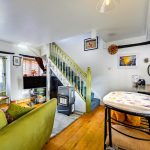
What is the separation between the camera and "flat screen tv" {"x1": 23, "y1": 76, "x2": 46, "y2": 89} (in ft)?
13.1

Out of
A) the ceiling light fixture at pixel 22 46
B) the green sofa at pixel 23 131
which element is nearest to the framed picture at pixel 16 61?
the ceiling light fixture at pixel 22 46

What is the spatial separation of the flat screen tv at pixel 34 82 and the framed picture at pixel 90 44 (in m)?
2.14

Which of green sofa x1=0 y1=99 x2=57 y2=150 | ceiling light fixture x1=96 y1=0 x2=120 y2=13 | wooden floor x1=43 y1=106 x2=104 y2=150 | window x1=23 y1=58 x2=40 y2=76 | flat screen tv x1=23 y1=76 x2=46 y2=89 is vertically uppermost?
ceiling light fixture x1=96 y1=0 x2=120 y2=13

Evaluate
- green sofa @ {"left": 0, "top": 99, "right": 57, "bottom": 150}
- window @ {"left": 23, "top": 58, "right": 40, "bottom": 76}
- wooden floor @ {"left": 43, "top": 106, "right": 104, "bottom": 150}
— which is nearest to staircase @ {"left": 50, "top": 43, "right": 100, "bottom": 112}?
wooden floor @ {"left": 43, "top": 106, "right": 104, "bottom": 150}

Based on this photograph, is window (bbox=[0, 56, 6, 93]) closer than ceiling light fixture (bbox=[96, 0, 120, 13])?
No

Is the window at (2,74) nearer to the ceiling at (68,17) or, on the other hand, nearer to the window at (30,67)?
Result: the window at (30,67)

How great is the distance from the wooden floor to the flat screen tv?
88.1 inches

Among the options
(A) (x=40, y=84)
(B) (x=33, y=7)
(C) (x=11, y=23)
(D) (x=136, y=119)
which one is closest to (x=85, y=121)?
(D) (x=136, y=119)

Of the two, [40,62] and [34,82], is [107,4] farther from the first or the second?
[40,62]

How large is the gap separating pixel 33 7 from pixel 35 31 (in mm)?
1214

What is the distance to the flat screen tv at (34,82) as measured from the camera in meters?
4.00

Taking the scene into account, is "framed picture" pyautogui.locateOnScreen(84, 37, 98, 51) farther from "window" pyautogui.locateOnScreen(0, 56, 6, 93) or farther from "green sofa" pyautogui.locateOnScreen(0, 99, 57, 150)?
"green sofa" pyautogui.locateOnScreen(0, 99, 57, 150)

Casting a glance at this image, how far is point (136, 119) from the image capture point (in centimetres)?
172

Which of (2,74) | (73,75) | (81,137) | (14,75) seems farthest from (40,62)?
(81,137)
